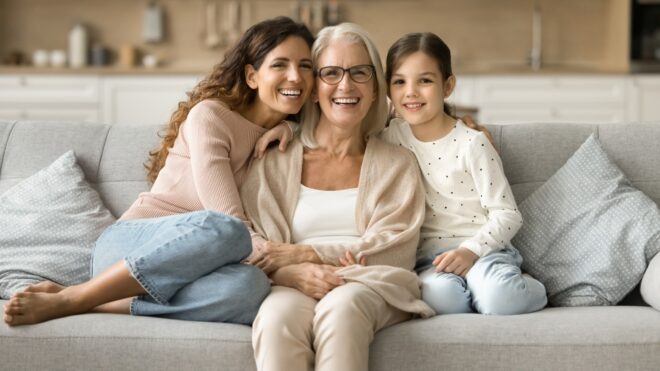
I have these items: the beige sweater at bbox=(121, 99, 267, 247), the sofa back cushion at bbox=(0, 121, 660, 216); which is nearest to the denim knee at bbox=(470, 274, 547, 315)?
the sofa back cushion at bbox=(0, 121, 660, 216)

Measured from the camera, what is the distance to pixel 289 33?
2.40 m

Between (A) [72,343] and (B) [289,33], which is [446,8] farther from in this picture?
(A) [72,343]

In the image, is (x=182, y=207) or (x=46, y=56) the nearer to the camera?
(x=182, y=207)

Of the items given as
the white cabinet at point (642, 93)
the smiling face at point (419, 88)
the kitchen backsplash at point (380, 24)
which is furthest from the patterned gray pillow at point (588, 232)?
the kitchen backsplash at point (380, 24)

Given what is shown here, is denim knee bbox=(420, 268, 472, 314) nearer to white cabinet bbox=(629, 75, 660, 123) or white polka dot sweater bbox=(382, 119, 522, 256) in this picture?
white polka dot sweater bbox=(382, 119, 522, 256)

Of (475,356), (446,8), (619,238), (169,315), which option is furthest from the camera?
(446,8)

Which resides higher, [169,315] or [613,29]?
[613,29]

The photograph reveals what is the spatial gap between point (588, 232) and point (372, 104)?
0.67m

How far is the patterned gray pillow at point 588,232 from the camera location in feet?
7.30

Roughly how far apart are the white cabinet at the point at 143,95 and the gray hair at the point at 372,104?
133 inches

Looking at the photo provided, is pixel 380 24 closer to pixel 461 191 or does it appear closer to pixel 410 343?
pixel 461 191

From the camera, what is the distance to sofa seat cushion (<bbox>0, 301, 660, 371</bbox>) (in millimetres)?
1869

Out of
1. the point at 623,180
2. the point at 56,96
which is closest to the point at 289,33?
the point at 623,180

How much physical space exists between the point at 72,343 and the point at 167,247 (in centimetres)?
28
